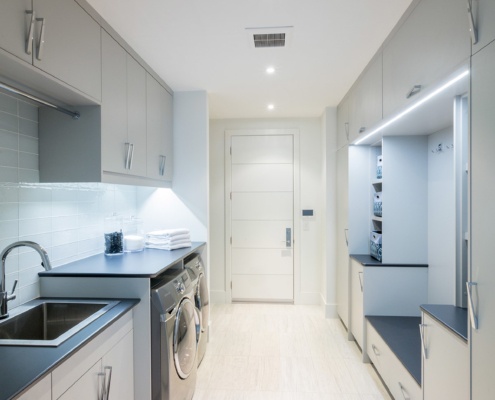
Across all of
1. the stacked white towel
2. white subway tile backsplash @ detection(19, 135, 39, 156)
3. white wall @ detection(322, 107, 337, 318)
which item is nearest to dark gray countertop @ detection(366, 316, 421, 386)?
white wall @ detection(322, 107, 337, 318)

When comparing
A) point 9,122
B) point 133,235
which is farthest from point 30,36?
point 133,235

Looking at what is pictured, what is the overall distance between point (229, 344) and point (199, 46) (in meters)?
2.66

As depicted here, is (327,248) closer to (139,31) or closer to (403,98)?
(403,98)

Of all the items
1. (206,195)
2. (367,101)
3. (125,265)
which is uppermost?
(367,101)

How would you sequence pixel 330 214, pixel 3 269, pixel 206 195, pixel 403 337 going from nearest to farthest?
pixel 3 269 → pixel 403 337 → pixel 206 195 → pixel 330 214

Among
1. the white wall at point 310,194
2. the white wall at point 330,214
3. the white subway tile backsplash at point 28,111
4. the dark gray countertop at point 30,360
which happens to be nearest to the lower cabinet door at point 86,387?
the dark gray countertop at point 30,360

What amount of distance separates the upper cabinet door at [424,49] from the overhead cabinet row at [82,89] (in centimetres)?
175

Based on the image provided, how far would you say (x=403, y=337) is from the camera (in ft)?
7.28

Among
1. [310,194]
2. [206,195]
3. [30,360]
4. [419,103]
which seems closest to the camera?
[30,360]

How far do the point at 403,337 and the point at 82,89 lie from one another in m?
2.64

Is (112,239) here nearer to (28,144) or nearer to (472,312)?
(28,144)

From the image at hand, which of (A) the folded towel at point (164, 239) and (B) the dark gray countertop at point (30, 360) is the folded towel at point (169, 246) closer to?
(A) the folded towel at point (164, 239)

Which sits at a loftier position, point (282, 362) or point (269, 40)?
point (269, 40)

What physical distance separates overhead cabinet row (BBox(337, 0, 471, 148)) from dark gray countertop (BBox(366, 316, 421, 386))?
5.15ft
